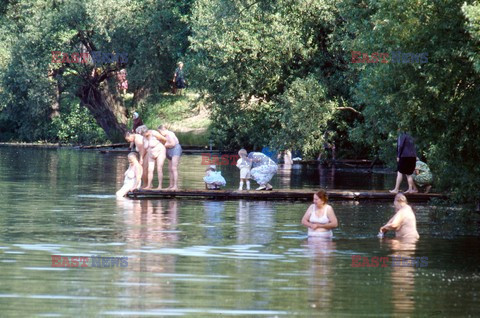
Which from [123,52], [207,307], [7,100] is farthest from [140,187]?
[7,100]

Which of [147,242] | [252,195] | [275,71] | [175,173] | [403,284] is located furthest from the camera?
[275,71]

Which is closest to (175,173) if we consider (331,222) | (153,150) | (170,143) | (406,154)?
(170,143)

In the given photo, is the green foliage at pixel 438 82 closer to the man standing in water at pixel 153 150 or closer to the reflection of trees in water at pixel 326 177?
the man standing in water at pixel 153 150

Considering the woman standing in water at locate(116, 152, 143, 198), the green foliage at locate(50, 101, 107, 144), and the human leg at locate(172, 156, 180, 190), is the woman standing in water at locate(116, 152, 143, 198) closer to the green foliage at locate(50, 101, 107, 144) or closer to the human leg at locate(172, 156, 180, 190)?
the human leg at locate(172, 156, 180, 190)

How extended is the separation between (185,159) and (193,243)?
3617 centimetres

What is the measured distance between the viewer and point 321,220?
20.5m

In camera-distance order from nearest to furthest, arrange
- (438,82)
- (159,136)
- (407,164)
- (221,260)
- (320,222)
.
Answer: (221,260) < (320,222) < (438,82) < (407,164) < (159,136)

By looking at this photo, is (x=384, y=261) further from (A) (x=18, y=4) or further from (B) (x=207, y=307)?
(A) (x=18, y=4)

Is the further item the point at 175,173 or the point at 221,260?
the point at 175,173

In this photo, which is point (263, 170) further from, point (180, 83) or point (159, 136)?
point (180, 83)

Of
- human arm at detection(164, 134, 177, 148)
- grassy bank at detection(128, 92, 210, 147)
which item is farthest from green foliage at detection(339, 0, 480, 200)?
grassy bank at detection(128, 92, 210, 147)

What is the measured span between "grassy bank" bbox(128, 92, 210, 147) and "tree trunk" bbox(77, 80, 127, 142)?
928 mm

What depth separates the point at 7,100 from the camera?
237ft

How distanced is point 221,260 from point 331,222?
3.69 m
